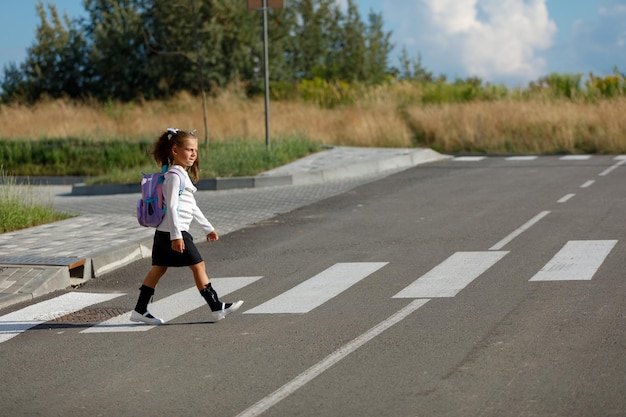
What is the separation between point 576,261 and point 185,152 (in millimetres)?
4358

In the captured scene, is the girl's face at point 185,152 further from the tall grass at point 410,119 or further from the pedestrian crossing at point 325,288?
the tall grass at point 410,119

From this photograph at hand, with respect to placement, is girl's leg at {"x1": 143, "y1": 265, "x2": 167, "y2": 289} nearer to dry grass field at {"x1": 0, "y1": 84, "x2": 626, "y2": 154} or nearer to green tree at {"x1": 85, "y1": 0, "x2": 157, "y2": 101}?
dry grass field at {"x1": 0, "y1": 84, "x2": 626, "y2": 154}

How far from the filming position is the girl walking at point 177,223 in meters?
8.62

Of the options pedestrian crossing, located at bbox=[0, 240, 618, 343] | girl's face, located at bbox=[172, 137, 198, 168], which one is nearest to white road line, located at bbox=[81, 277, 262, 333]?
pedestrian crossing, located at bbox=[0, 240, 618, 343]

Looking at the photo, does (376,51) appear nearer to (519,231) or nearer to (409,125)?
(409,125)

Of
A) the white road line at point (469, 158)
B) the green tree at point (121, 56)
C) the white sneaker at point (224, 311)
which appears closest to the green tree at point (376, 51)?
the green tree at point (121, 56)

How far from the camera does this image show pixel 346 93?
37906 millimetres

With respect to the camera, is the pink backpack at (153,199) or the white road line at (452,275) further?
the white road line at (452,275)

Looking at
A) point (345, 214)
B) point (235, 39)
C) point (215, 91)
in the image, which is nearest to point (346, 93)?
point (215, 91)

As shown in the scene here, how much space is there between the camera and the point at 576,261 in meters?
11.0

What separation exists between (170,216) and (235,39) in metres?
39.3

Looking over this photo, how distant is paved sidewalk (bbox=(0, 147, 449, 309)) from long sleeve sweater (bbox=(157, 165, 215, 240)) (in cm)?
246

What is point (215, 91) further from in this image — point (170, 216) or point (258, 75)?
point (170, 216)

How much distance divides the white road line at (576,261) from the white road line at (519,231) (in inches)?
27.9
